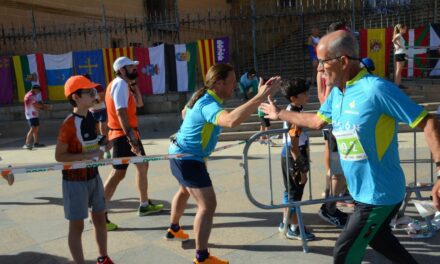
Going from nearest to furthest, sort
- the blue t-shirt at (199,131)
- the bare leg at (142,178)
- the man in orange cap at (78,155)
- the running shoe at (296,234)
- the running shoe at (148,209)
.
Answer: the man in orange cap at (78,155) → the blue t-shirt at (199,131) → the running shoe at (296,234) → the bare leg at (142,178) → the running shoe at (148,209)

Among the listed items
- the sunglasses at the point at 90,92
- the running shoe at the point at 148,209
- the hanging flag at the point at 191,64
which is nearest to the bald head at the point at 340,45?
the sunglasses at the point at 90,92

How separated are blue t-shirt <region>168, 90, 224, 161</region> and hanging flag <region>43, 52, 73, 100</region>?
1089cm

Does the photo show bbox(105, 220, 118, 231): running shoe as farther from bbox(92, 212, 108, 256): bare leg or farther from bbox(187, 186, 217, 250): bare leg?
bbox(187, 186, 217, 250): bare leg

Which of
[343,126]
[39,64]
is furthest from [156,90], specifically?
[343,126]

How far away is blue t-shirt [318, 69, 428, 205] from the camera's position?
7.45 feet

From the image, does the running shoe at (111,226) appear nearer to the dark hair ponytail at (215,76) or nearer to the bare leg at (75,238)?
the bare leg at (75,238)

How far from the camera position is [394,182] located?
2393 millimetres

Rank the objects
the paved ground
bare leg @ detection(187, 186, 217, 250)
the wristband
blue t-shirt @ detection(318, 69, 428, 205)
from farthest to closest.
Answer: the wristband, the paved ground, bare leg @ detection(187, 186, 217, 250), blue t-shirt @ detection(318, 69, 428, 205)

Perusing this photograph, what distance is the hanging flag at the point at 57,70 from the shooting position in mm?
13276

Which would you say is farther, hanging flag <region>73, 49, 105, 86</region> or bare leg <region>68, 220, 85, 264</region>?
hanging flag <region>73, 49, 105, 86</region>

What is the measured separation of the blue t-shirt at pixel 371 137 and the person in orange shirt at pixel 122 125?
2.60 m

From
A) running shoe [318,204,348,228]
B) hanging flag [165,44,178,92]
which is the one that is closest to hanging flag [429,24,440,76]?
hanging flag [165,44,178,92]

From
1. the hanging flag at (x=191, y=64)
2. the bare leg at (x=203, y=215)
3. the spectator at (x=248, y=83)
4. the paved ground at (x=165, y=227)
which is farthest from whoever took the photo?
the hanging flag at (x=191, y=64)

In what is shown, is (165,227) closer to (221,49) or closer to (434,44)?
(221,49)
